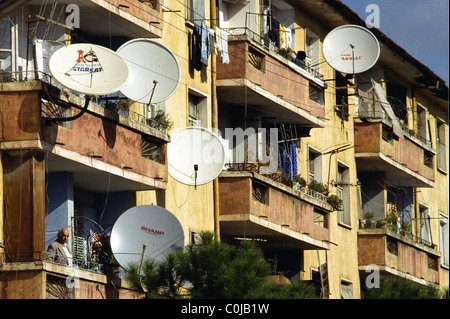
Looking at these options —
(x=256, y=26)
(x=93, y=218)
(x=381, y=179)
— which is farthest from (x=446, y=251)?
(x=93, y=218)

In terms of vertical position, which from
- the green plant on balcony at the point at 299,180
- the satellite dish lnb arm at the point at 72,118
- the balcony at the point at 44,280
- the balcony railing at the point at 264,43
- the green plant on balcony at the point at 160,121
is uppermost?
the balcony railing at the point at 264,43

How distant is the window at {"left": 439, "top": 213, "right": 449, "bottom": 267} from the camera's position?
2045 inches

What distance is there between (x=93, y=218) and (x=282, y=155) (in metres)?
9.35

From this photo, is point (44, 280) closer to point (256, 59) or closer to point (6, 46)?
point (6, 46)

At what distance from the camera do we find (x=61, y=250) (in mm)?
27812

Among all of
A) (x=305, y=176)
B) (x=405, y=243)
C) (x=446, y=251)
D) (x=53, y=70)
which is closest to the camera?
(x=53, y=70)

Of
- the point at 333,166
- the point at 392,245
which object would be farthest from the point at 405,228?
the point at 333,166

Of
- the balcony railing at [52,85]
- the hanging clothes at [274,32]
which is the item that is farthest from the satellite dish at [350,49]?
the balcony railing at [52,85]

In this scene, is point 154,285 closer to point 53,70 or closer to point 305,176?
point 53,70

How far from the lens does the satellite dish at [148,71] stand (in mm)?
30438

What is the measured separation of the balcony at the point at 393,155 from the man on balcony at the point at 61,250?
1826 cm

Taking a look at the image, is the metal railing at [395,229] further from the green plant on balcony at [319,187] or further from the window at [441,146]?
the window at [441,146]

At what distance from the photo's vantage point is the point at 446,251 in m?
52.2

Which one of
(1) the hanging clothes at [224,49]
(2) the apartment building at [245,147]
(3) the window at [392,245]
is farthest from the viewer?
(3) the window at [392,245]
